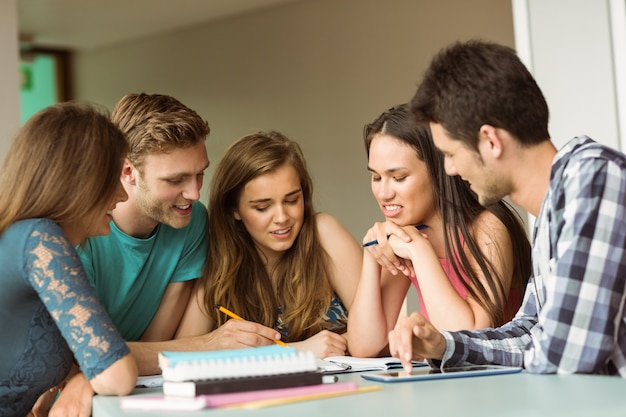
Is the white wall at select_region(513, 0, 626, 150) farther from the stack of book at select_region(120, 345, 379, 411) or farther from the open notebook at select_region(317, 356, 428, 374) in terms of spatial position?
the stack of book at select_region(120, 345, 379, 411)

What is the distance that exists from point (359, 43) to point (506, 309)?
154 inches

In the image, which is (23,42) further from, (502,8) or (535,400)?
(535,400)

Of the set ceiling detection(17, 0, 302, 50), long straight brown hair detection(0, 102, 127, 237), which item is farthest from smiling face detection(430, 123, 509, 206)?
ceiling detection(17, 0, 302, 50)

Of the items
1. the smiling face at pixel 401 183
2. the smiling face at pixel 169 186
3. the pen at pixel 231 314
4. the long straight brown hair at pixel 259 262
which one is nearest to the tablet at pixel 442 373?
the pen at pixel 231 314

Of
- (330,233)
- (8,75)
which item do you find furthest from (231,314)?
(8,75)

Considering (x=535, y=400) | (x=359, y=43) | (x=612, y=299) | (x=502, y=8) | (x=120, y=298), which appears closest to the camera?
(x=535, y=400)

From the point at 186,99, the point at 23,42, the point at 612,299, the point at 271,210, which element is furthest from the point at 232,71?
the point at 612,299

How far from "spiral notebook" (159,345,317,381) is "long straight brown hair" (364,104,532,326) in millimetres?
784

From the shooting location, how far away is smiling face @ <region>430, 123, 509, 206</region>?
4.96 feet

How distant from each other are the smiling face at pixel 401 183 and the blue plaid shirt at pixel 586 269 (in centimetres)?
74

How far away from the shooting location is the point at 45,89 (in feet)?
24.3

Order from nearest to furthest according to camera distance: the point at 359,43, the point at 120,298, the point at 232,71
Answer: the point at 120,298 → the point at 359,43 → the point at 232,71

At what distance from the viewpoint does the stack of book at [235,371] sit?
1.29m

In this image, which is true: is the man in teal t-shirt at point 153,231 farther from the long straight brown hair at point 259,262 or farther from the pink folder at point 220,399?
the pink folder at point 220,399
